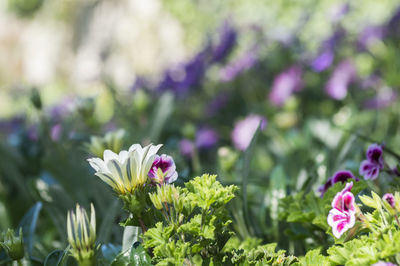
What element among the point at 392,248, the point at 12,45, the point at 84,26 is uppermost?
the point at 12,45

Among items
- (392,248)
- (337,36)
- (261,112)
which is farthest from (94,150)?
(337,36)

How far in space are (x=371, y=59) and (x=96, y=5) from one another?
17.8 feet

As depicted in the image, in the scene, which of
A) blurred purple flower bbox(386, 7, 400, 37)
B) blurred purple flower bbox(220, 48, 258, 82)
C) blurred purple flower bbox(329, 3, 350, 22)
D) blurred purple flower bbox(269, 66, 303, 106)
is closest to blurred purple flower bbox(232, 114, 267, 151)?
blurred purple flower bbox(269, 66, 303, 106)

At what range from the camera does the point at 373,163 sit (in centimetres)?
83

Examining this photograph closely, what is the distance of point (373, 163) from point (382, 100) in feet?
4.95

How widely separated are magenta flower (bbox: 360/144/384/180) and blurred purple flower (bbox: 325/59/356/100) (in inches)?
55.0

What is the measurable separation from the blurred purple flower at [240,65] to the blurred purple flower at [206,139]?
0.41m

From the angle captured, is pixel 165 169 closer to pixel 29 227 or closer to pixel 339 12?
pixel 29 227

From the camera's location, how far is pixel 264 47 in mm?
2920

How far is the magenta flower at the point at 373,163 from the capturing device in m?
0.82

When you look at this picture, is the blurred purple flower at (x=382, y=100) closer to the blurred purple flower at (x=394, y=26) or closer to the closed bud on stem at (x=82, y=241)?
the blurred purple flower at (x=394, y=26)

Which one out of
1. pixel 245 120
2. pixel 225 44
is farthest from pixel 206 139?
pixel 225 44

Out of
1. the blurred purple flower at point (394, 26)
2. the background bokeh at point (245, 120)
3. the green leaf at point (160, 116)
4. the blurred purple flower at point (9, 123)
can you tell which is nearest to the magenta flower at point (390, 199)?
the background bokeh at point (245, 120)

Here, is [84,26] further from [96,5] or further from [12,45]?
[12,45]
